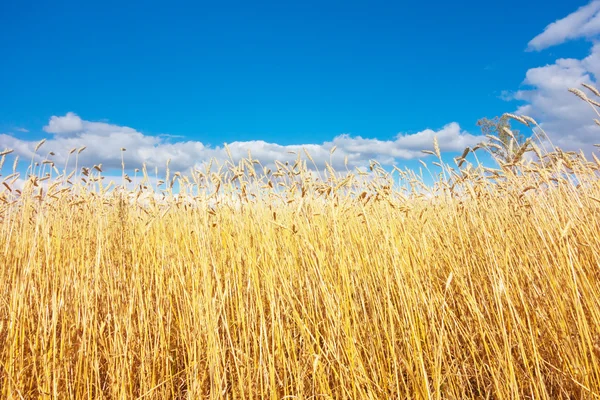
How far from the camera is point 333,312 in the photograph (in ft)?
4.88

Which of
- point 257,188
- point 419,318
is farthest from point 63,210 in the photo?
point 419,318

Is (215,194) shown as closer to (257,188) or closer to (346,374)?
(257,188)

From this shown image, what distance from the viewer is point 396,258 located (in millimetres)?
1550

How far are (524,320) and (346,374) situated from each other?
98 centimetres

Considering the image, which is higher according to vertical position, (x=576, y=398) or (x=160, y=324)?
(x=160, y=324)

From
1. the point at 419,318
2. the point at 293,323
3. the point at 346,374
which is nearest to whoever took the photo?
the point at 346,374

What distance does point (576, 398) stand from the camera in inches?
57.2

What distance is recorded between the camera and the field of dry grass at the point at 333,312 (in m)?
1.44

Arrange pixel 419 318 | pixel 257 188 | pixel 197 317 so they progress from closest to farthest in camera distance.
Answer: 1. pixel 419 318
2. pixel 197 317
3. pixel 257 188

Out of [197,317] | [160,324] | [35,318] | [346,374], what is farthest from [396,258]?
[35,318]

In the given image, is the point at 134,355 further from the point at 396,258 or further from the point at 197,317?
the point at 396,258

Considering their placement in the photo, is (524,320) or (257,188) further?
(257,188)

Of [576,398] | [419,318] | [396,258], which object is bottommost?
→ [576,398]

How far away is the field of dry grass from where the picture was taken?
1.44 meters
